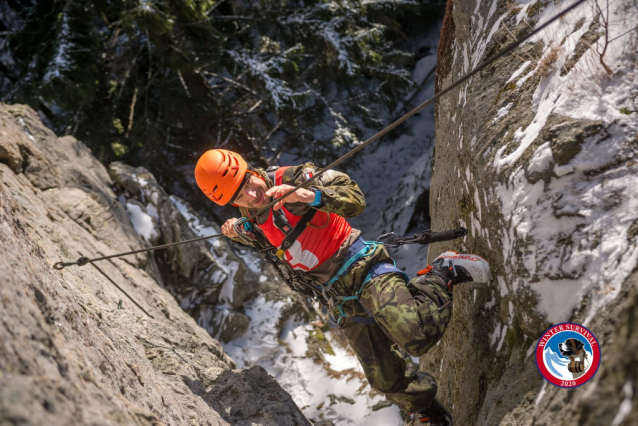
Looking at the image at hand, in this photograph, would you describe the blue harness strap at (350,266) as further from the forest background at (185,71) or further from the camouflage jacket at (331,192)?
the forest background at (185,71)

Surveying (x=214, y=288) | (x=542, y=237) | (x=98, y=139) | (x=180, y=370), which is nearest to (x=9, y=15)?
(x=98, y=139)

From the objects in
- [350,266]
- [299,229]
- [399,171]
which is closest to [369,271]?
[350,266]

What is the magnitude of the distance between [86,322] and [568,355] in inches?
92.4

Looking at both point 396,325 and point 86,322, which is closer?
point 86,322

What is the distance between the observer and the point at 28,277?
70.4 inches

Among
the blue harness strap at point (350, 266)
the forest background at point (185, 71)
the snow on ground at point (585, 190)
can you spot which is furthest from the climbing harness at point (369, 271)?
the forest background at point (185, 71)

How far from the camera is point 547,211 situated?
2.13 meters

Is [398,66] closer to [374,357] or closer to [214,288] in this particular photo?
[214,288]

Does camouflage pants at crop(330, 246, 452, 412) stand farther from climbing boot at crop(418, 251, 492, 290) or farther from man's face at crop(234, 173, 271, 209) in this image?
man's face at crop(234, 173, 271, 209)

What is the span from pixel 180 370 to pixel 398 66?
44.3ft

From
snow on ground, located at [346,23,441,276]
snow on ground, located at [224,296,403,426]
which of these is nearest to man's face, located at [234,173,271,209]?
snow on ground, located at [224,296,403,426]

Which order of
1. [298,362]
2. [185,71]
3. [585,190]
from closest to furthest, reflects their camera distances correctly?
[585,190] < [298,362] < [185,71]

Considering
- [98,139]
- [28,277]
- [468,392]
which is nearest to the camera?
[28,277]

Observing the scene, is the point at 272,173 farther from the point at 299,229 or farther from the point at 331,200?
the point at 331,200
